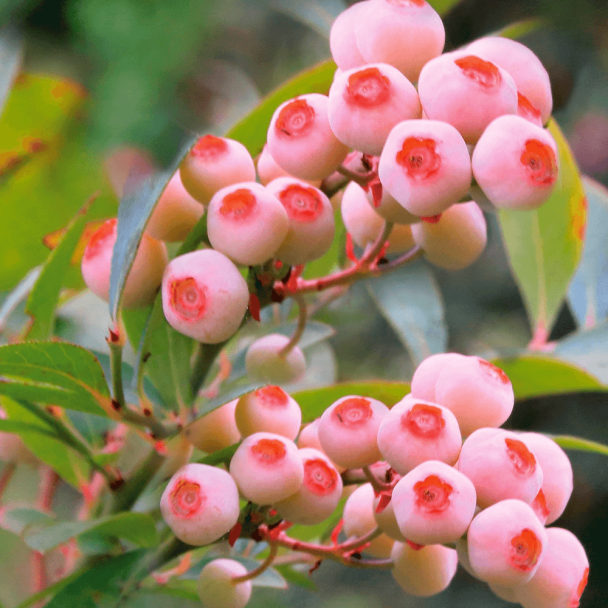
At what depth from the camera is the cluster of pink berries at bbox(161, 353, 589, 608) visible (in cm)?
28

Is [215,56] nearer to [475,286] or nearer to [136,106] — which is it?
[136,106]

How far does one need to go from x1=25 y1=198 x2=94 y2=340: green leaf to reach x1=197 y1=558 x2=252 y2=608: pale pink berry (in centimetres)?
15

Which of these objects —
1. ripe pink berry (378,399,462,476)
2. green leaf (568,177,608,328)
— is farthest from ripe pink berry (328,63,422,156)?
green leaf (568,177,608,328)

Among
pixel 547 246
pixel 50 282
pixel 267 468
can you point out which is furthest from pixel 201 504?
pixel 547 246

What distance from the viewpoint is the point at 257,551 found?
438 mm

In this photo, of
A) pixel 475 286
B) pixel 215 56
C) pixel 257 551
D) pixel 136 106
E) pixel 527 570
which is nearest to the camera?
pixel 527 570

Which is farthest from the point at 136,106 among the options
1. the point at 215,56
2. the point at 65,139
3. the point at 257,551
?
the point at 257,551

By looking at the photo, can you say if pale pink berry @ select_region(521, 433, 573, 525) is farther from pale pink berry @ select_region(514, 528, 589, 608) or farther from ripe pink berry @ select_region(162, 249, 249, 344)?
ripe pink berry @ select_region(162, 249, 249, 344)

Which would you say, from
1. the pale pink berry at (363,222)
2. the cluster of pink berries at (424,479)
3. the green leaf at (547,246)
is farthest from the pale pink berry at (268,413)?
the green leaf at (547,246)

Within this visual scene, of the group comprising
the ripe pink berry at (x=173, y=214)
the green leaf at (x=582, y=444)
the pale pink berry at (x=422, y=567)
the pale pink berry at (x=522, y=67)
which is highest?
the pale pink berry at (x=522, y=67)

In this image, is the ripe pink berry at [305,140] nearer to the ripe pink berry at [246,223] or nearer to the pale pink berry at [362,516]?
the ripe pink berry at [246,223]

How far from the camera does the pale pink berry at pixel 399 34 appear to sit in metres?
0.30

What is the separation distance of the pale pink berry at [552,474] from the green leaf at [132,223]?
0.19 meters

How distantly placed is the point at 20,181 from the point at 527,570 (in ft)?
1.63
